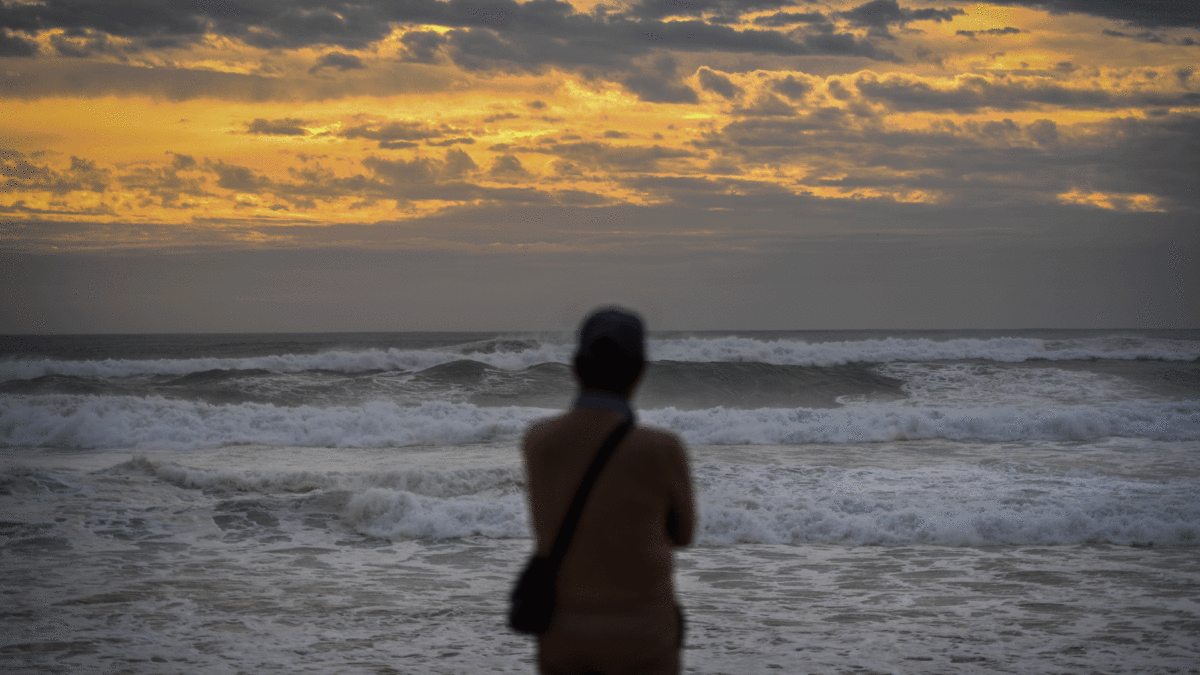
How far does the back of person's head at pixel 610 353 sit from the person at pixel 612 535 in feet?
0.12

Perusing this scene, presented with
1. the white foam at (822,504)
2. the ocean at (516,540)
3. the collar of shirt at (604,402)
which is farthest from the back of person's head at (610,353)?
the white foam at (822,504)

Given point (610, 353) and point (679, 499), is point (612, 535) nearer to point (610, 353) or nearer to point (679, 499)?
point (679, 499)

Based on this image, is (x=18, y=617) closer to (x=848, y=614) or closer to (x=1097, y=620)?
(x=848, y=614)

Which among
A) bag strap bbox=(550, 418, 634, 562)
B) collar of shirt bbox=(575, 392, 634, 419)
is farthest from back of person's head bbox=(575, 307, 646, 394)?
bag strap bbox=(550, 418, 634, 562)

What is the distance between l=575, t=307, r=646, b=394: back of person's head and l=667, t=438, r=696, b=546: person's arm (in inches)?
8.6

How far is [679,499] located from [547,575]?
35 centimetres

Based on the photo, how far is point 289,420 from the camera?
60.1ft

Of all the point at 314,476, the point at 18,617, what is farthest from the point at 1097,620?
the point at 314,476

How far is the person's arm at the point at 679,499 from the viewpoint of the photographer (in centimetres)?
204

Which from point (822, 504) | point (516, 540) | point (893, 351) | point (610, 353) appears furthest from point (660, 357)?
point (610, 353)

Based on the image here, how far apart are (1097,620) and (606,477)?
5925 mm

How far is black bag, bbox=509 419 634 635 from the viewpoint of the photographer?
6.62 ft

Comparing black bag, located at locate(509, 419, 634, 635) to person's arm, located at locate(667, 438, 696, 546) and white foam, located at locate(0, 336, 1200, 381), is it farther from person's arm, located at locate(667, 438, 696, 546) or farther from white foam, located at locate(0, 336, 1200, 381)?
white foam, located at locate(0, 336, 1200, 381)

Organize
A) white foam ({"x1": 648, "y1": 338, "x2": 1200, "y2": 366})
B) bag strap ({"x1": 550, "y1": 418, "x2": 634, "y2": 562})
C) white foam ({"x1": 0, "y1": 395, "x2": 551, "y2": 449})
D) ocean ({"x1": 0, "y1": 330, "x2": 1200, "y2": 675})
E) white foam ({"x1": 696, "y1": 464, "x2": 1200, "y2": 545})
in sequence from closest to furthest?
bag strap ({"x1": 550, "y1": 418, "x2": 634, "y2": 562}) → ocean ({"x1": 0, "y1": 330, "x2": 1200, "y2": 675}) → white foam ({"x1": 696, "y1": 464, "x2": 1200, "y2": 545}) → white foam ({"x1": 0, "y1": 395, "x2": 551, "y2": 449}) → white foam ({"x1": 648, "y1": 338, "x2": 1200, "y2": 366})
